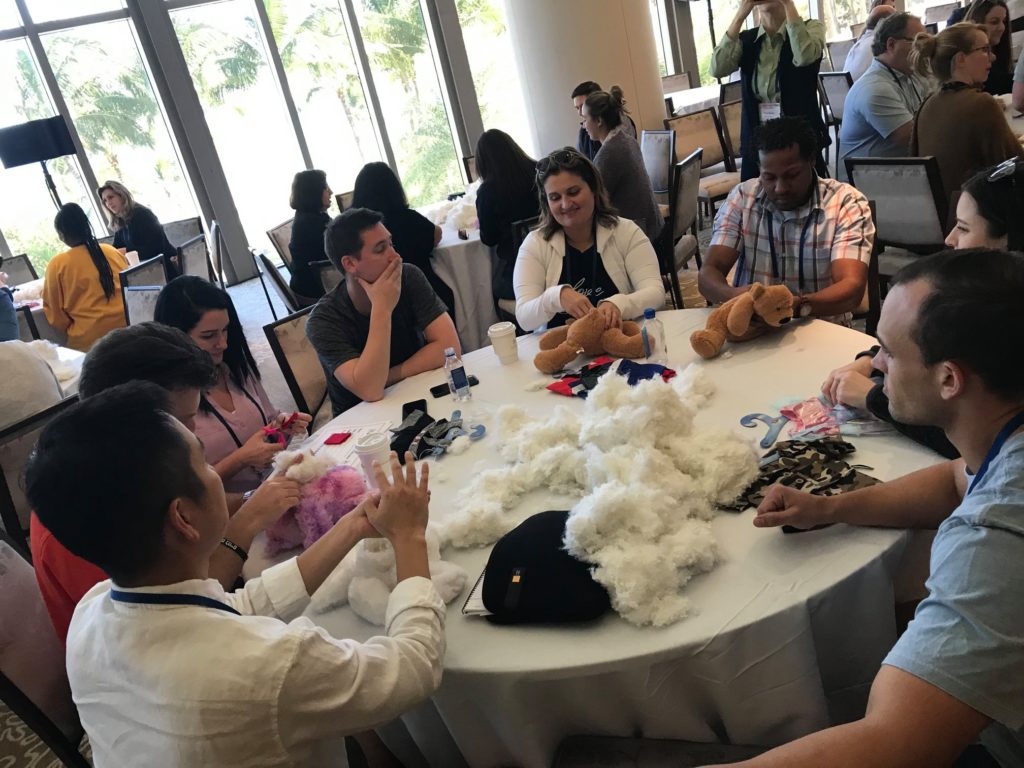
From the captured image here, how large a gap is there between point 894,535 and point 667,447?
1.50ft

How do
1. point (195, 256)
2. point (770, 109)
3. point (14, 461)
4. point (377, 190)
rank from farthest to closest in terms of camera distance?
1. point (195, 256)
2. point (770, 109)
3. point (377, 190)
4. point (14, 461)

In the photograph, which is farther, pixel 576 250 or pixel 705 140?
pixel 705 140

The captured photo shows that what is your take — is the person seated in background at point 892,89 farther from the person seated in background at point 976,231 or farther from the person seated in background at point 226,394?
the person seated in background at point 226,394

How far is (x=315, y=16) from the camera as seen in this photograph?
7.93 m

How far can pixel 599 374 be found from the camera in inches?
81.4

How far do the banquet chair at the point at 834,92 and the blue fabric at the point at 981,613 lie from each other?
19.6ft

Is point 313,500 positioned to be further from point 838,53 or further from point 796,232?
point 838,53

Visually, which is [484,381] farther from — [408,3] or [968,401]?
[408,3]

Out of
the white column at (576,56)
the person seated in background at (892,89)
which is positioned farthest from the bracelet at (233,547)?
the white column at (576,56)

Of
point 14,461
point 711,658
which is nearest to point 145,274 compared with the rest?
point 14,461

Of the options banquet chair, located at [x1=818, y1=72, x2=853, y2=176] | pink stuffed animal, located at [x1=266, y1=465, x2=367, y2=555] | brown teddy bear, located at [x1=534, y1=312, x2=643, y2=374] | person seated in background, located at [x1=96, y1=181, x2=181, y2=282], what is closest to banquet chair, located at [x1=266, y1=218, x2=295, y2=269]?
person seated in background, located at [x1=96, y1=181, x2=181, y2=282]

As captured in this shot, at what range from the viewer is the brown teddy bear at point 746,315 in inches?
78.3

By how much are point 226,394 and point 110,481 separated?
145cm

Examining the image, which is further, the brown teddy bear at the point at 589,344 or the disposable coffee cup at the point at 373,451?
the brown teddy bear at the point at 589,344
